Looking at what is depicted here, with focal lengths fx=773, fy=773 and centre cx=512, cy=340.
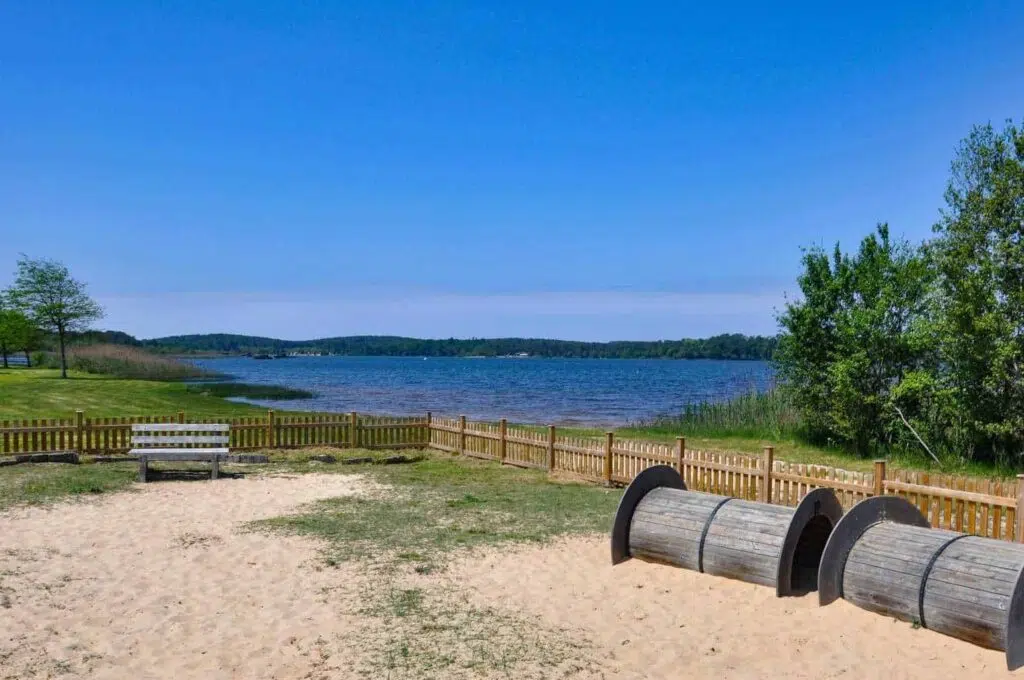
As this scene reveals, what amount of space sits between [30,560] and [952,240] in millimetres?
19148

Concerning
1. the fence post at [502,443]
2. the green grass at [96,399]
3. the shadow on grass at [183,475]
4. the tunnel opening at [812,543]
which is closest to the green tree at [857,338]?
the fence post at [502,443]

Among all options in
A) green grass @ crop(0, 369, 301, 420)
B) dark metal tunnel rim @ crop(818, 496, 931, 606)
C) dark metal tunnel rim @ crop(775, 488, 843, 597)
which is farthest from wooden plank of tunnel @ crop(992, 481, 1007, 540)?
green grass @ crop(0, 369, 301, 420)

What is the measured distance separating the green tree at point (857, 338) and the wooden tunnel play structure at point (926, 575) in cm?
1414

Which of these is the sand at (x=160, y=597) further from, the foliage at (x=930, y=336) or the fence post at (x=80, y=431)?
the foliage at (x=930, y=336)

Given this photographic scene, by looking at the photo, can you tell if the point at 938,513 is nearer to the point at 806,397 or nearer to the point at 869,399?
the point at 869,399

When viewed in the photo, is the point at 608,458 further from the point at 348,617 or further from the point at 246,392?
the point at 246,392

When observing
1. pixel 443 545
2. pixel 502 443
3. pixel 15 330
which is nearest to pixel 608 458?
pixel 502 443

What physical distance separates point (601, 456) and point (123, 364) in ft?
141

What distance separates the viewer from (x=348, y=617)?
7.49 meters

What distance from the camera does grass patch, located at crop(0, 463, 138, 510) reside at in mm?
12914

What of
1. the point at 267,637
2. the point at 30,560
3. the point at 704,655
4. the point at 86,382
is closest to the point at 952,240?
the point at 704,655

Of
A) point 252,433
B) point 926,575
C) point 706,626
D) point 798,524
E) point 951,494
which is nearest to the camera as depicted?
point 926,575

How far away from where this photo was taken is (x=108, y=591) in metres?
8.21

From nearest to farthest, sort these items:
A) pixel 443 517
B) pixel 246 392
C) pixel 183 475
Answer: pixel 443 517
pixel 183 475
pixel 246 392
